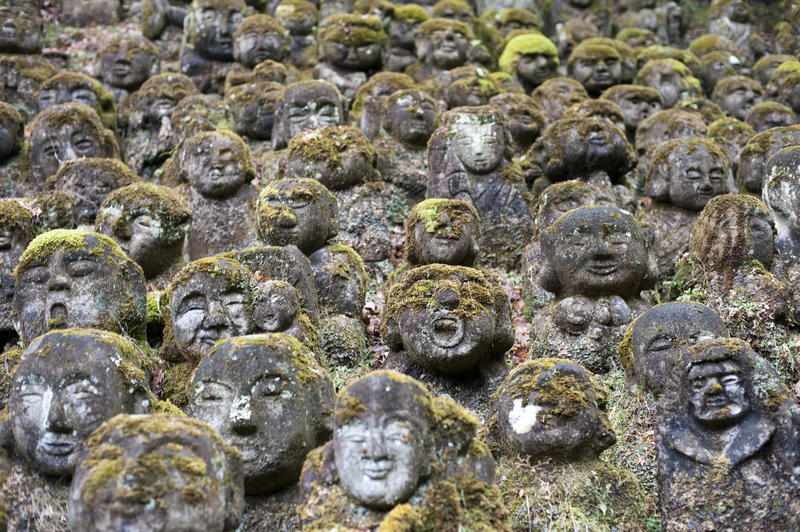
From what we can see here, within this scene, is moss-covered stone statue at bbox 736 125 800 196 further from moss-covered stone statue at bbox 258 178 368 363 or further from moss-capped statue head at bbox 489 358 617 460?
moss-capped statue head at bbox 489 358 617 460

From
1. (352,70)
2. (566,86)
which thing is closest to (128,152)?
(352,70)

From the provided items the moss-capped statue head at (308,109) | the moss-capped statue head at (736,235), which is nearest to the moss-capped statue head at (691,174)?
the moss-capped statue head at (736,235)

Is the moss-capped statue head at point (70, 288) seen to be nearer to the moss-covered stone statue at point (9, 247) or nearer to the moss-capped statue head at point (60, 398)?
the moss-covered stone statue at point (9, 247)

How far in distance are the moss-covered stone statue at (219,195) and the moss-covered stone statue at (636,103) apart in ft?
26.6

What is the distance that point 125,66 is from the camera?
1927cm

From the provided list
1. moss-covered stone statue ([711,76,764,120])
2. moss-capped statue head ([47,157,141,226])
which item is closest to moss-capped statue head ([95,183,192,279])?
moss-capped statue head ([47,157,141,226])

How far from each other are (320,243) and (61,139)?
564 centimetres

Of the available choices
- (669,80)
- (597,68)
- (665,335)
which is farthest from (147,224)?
(669,80)

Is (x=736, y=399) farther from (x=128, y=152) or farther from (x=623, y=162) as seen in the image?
(x=128, y=152)

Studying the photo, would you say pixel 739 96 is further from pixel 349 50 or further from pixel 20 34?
pixel 20 34

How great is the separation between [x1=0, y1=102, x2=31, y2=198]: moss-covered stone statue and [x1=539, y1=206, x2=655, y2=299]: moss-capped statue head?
8.55m

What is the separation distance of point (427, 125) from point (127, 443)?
1045 centimetres

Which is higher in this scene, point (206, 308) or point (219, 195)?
point (206, 308)

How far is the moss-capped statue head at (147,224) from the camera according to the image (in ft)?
37.6
